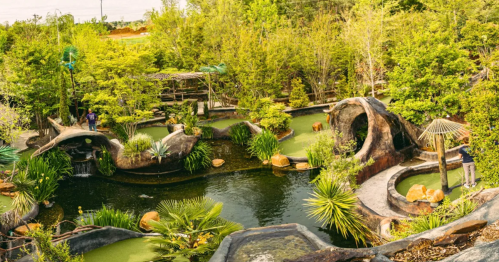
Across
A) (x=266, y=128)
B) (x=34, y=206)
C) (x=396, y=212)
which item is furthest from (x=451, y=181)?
(x=34, y=206)

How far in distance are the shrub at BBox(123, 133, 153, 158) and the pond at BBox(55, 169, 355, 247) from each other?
1.41 meters

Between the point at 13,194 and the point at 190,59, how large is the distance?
20.7m

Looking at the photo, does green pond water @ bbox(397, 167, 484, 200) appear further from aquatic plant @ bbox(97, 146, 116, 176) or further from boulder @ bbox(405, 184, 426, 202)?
aquatic plant @ bbox(97, 146, 116, 176)

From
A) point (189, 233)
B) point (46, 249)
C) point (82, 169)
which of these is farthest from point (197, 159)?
point (46, 249)

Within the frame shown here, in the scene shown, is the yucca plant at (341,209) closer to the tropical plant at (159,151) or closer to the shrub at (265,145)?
the shrub at (265,145)

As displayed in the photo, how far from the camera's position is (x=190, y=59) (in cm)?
3328

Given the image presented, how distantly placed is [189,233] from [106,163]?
11493 millimetres

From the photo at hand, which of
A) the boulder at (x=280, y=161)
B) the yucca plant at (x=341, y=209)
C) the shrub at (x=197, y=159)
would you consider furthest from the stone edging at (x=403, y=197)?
the shrub at (x=197, y=159)

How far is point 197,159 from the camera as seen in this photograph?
19.2 meters

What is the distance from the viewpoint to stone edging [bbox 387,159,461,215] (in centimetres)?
1167

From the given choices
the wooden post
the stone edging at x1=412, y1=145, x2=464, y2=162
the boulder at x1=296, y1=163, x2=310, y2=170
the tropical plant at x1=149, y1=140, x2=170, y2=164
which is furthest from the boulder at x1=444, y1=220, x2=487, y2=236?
the tropical plant at x1=149, y1=140, x2=170, y2=164

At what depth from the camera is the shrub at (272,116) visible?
21469 mm

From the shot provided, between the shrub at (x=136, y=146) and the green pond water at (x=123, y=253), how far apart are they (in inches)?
324

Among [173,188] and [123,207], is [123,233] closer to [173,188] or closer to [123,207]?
[123,207]
